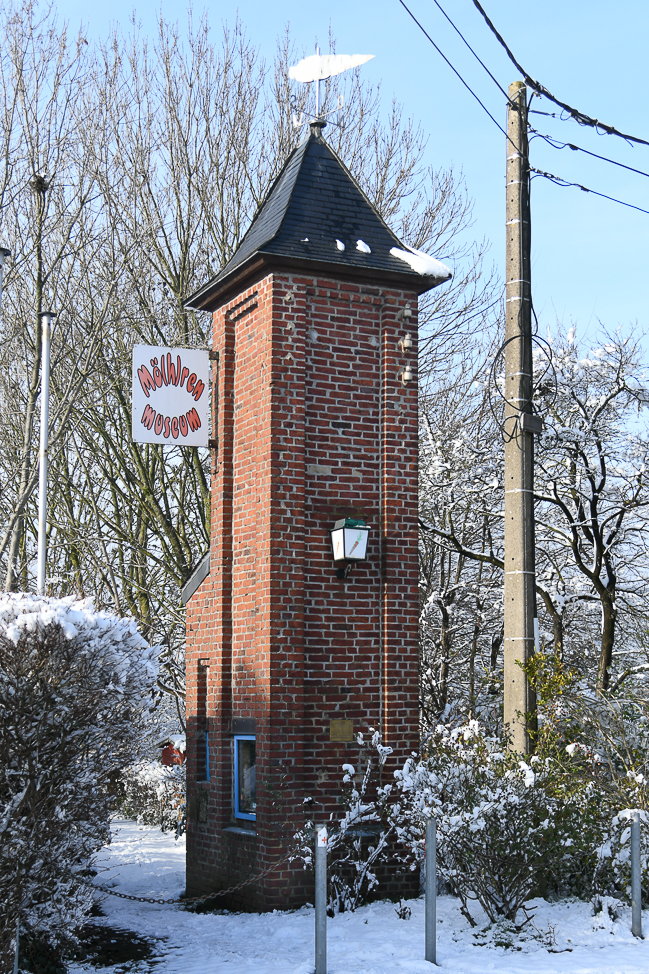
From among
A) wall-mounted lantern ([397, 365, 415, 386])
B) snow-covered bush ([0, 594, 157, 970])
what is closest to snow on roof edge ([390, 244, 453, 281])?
wall-mounted lantern ([397, 365, 415, 386])

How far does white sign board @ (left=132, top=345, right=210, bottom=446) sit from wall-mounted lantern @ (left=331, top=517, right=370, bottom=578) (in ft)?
6.49

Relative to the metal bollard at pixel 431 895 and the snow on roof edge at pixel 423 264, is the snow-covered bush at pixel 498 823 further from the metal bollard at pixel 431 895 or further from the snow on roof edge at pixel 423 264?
the snow on roof edge at pixel 423 264

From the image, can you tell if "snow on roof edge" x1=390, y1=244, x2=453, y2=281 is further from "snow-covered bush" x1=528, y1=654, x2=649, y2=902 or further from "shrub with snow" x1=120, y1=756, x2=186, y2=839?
"shrub with snow" x1=120, y1=756, x2=186, y2=839

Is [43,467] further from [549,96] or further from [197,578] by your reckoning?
[549,96]

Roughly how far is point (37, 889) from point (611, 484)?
9077 millimetres

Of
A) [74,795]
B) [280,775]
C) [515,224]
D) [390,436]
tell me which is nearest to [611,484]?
[390,436]

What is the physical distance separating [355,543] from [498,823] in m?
2.76

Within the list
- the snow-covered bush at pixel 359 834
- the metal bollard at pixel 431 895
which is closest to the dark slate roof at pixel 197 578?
the snow-covered bush at pixel 359 834

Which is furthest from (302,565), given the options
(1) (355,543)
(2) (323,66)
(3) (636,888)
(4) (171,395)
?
(2) (323,66)

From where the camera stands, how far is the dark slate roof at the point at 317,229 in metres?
9.63

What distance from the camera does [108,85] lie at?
18953 mm

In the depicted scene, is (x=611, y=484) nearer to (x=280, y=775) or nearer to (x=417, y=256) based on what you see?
(x=417, y=256)

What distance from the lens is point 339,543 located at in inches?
362

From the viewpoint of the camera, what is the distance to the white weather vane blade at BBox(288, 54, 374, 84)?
1062 cm
